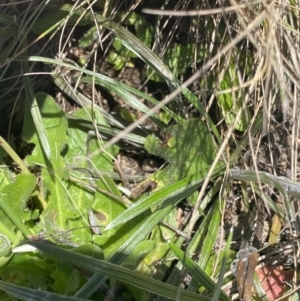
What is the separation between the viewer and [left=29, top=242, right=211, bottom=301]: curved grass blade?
104 centimetres

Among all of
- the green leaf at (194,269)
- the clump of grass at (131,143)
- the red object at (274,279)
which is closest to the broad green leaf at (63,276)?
the clump of grass at (131,143)

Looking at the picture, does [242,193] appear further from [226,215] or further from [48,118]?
[48,118]

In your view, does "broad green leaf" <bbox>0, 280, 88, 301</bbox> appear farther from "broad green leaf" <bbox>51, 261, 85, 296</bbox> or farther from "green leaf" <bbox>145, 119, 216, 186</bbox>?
"green leaf" <bbox>145, 119, 216, 186</bbox>

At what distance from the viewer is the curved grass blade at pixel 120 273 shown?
1037 millimetres

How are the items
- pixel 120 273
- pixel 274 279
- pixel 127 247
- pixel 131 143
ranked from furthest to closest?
pixel 131 143
pixel 274 279
pixel 127 247
pixel 120 273

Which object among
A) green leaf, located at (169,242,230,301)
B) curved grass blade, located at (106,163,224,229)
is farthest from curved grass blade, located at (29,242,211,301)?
curved grass blade, located at (106,163,224,229)

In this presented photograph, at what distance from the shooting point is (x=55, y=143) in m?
1.34

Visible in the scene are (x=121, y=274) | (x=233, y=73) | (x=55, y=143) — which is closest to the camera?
(x=121, y=274)

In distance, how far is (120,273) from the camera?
104cm

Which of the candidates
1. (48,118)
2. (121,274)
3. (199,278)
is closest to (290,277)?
(199,278)

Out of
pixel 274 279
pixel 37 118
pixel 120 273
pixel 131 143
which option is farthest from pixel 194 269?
pixel 37 118

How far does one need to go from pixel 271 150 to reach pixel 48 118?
586mm

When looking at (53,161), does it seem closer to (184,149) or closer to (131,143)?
(131,143)

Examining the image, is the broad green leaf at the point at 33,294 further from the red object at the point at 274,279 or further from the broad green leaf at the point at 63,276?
the red object at the point at 274,279
